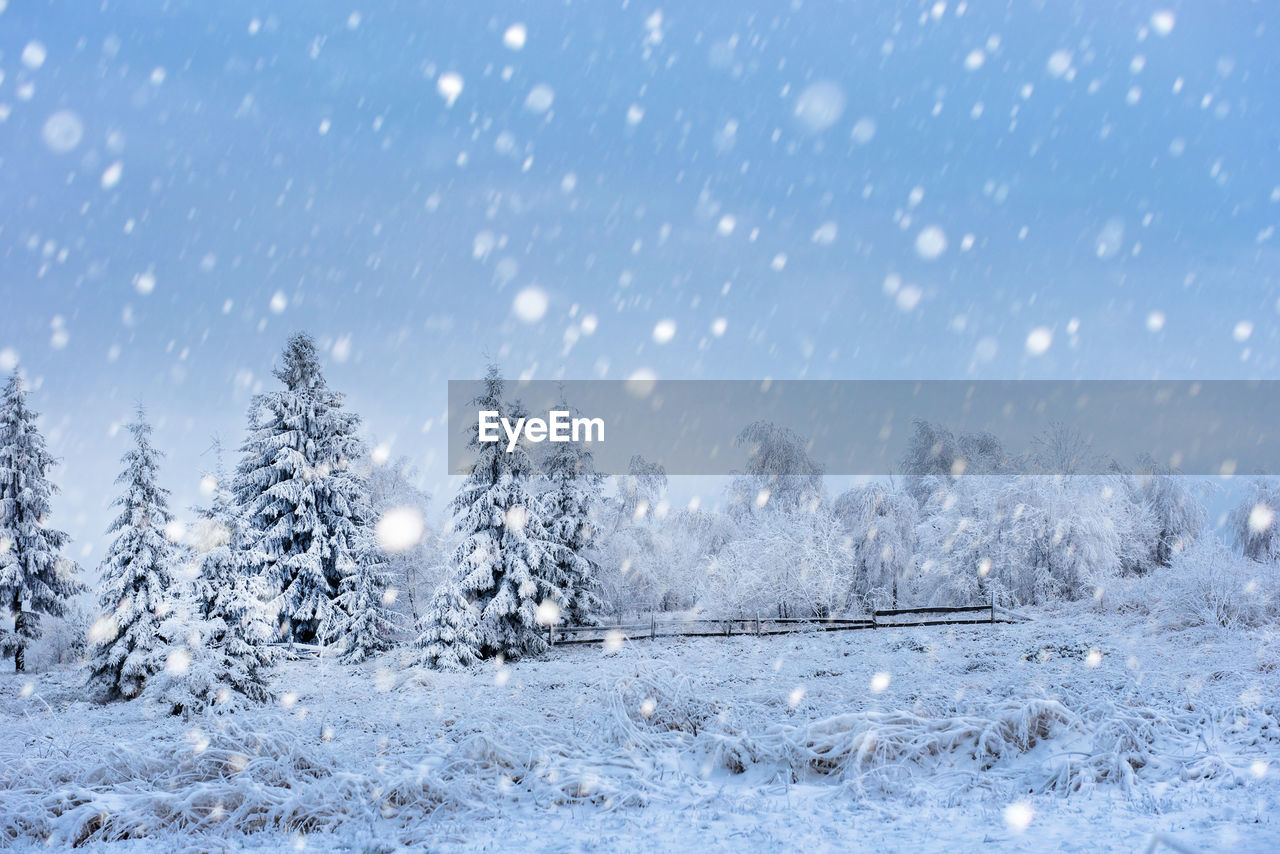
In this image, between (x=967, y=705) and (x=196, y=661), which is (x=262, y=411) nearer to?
(x=196, y=661)

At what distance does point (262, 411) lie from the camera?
27281 mm

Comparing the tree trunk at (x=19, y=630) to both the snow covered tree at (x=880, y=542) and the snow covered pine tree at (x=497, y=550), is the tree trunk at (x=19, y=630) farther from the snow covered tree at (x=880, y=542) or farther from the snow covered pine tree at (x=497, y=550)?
the snow covered tree at (x=880, y=542)

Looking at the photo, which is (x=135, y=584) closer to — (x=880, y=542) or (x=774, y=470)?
(x=774, y=470)

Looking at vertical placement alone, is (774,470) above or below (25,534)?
above

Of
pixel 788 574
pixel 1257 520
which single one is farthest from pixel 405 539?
pixel 1257 520

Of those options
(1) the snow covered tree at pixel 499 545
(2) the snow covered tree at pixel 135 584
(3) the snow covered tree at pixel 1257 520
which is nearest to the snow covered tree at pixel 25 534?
(2) the snow covered tree at pixel 135 584

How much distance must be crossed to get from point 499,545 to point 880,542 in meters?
19.0

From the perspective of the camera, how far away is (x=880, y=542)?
3519cm

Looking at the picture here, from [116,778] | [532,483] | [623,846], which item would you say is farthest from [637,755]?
[532,483]

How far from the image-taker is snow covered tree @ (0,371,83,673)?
944 inches

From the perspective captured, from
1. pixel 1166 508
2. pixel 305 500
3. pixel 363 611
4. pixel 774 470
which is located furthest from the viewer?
pixel 774 470

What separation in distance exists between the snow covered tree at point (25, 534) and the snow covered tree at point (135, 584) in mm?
7435

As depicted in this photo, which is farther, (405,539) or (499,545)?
(405,539)

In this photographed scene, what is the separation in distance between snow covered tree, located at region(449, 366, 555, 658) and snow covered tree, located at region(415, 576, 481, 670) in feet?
1.20
